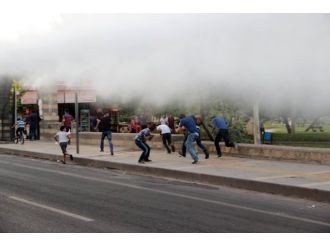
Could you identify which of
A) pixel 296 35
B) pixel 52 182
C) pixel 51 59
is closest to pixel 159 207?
pixel 52 182

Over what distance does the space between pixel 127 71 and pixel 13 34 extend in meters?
3.70

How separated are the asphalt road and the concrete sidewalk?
0.32 m

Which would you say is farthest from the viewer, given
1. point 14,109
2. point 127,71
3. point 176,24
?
point 14,109

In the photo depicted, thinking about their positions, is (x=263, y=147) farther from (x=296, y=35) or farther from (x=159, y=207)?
(x=159, y=207)

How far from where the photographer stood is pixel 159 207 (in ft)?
28.6

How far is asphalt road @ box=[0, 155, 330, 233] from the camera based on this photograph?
7.18m

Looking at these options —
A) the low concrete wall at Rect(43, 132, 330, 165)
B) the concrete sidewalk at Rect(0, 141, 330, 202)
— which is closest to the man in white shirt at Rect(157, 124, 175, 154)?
the concrete sidewalk at Rect(0, 141, 330, 202)

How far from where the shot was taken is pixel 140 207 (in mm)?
8688

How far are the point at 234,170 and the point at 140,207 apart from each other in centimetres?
480

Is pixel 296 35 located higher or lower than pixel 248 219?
higher

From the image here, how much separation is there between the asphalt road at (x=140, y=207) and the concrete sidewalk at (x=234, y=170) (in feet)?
1.05

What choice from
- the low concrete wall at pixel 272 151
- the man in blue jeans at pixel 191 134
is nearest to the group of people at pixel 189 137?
the man in blue jeans at pixel 191 134

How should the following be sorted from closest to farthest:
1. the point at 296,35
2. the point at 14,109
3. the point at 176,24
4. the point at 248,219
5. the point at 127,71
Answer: the point at 248,219, the point at 296,35, the point at 176,24, the point at 127,71, the point at 14,109

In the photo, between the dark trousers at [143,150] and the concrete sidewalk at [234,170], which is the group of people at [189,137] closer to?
the dark trousers at [143,150]
